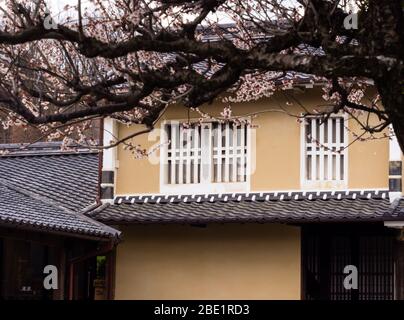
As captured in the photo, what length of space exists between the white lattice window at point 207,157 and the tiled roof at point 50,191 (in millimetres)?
1777

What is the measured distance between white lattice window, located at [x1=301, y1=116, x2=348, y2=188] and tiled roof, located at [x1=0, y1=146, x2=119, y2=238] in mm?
3544

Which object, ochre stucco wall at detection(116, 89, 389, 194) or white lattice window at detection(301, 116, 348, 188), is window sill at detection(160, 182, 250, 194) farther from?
white lattice window at detection(301, 116, 348, 188)

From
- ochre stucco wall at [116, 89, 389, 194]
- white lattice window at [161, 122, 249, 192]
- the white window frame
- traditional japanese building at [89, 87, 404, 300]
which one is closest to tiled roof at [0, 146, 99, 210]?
traditional japanese building at [89, 87, 404, 300]

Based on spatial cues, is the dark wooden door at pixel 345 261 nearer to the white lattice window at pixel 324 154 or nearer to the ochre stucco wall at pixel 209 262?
the ochre stucco wall at pixel 209 262

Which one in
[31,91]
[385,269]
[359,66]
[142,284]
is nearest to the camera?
[359,66]

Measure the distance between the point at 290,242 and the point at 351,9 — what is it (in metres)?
8.56

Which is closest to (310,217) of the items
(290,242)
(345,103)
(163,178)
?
(290,242)

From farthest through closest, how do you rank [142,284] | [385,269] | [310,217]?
1. [142,284]
2. [385,269]
3. [310,217]

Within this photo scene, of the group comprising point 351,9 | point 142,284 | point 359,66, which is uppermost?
point 351,9

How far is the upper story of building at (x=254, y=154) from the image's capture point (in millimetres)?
17375

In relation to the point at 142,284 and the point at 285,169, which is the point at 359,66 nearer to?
the point at 285,169

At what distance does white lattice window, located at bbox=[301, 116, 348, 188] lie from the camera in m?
17.4

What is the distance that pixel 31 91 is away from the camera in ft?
31.6

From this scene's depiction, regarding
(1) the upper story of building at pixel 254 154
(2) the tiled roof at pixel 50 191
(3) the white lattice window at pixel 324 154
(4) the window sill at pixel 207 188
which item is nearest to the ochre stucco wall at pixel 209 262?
(4) the window sill at pixel 207 188
